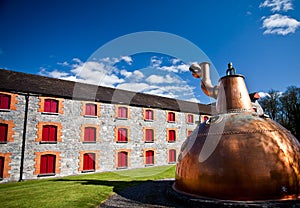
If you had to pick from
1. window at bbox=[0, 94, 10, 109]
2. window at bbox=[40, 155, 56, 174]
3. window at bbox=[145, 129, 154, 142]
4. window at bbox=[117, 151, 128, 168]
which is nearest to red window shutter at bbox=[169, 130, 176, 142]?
window at bbox=[145, 129, 154, 142]

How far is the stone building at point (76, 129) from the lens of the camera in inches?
743

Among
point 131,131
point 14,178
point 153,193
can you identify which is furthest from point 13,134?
point 153,193

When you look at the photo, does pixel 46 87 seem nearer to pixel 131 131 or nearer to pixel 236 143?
pixel 131 131

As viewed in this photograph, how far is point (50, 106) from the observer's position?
69.0 feet

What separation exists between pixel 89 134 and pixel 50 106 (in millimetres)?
5108

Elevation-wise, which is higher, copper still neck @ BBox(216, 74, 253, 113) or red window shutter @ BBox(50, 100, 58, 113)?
red window shutter @ BBox(50, 100, 58, 113)

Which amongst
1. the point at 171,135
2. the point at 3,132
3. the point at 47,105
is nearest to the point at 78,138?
the point at 47,105

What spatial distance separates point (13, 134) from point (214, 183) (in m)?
18.9

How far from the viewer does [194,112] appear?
34375 millimetres

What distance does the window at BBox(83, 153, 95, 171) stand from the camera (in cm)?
2217

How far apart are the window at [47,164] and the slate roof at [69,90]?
6212 millimetres

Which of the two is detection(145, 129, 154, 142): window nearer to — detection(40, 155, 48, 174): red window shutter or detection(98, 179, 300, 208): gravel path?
detection(40, 155, 48, 174): red window shutter

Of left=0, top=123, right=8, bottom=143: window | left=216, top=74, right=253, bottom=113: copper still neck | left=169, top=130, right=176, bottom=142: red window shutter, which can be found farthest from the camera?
left=169, top=130, right=176, bottom=142: red window shutter

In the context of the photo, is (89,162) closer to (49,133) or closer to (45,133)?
(49,133)
